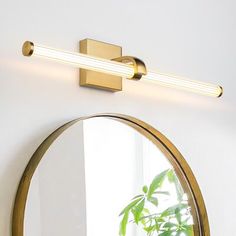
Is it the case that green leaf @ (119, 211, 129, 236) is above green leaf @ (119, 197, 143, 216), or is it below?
below

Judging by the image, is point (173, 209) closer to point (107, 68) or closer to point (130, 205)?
point (130, 205)

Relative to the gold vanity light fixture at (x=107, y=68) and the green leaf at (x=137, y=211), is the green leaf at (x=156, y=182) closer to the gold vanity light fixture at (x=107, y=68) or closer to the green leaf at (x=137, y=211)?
the green leaf at (x=137, y=211)

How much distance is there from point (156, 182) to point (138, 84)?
0.73ft

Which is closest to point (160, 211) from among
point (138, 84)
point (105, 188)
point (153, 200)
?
point (153, 200)

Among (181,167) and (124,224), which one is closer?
(124,224)

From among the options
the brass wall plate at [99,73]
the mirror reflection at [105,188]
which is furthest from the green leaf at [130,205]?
the brass wall plate at [99,73]

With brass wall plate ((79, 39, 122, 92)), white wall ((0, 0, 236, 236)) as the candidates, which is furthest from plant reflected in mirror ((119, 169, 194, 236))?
brass wall plate ((79, 39, 122, 92))

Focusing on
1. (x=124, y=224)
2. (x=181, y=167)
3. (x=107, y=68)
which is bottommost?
(x=124, y=224)

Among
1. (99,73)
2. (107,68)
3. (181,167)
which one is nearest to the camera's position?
(107,68)

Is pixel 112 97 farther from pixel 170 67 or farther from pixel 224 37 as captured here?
pixel 224 37

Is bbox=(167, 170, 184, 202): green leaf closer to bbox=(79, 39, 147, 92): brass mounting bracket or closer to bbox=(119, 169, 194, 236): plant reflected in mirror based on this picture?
bbox=(119, 169, 194, 236): plant reflected in mirror

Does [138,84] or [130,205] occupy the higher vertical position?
[138,84]

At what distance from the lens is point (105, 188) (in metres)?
1.03

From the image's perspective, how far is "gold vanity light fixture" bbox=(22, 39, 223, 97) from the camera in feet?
2.91
